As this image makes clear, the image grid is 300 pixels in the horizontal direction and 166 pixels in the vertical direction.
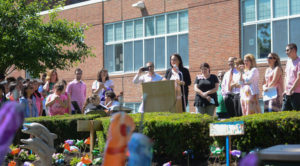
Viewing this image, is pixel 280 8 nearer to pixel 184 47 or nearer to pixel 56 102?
pixel 184 47

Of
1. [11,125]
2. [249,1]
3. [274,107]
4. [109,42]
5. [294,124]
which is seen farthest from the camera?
[109,42]

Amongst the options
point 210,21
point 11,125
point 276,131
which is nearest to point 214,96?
point 276,131

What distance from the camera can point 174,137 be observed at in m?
7.29

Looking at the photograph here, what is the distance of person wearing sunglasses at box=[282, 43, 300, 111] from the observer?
8.69 meters

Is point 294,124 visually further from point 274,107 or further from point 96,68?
point 96,68

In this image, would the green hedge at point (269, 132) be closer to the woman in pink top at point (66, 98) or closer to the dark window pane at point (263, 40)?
the woman in pink top at point (66, 98)

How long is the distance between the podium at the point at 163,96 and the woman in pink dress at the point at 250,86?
1.43 meters

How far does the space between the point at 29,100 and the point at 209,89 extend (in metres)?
3.85

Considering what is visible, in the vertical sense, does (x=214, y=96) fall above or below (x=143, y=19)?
below

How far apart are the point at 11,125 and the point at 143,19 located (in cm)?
2358

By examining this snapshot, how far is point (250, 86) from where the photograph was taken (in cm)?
998

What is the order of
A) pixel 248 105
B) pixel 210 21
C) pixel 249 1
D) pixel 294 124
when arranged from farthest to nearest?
pixel 210 21
pixel 249 1
pixel 248 105
pixel 294 124

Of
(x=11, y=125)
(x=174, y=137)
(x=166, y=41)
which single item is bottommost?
(x=174, y=137)

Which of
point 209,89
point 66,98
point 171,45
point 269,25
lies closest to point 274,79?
point 209,89
